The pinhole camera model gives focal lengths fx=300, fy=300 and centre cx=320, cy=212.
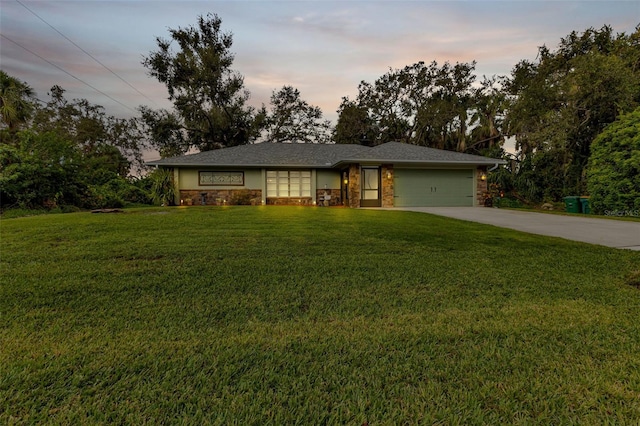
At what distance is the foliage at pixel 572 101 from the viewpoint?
1301 cm

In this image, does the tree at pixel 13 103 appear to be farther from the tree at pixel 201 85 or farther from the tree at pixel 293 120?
the tree at pixel 293 120

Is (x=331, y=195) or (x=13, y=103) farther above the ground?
(x=13, y=103)

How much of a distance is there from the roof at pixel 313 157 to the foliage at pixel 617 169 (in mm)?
3557

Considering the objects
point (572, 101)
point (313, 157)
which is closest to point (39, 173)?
point (313, 157)

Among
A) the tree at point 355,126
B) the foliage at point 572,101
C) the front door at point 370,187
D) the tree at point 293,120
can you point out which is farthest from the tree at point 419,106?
the front door at point 370,187

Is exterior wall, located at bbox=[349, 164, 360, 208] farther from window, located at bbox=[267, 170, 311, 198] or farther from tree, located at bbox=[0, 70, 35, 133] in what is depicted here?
tree, located at bbox=[0, 70, 35, 133]

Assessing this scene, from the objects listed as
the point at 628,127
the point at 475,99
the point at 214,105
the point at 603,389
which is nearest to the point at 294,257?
the point at 603,389

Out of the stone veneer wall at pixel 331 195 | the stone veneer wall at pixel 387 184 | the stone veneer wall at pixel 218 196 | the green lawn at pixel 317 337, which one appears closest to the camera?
the green lawn at pixel 317 337

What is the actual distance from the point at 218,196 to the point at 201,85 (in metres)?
11.8

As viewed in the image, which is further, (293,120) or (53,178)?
(293,120)

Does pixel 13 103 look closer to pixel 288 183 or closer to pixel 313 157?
pixel 288 183

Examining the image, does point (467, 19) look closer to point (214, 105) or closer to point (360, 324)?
point (360, 324)

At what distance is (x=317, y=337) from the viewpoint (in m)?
1.98

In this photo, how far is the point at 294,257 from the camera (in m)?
3.99
